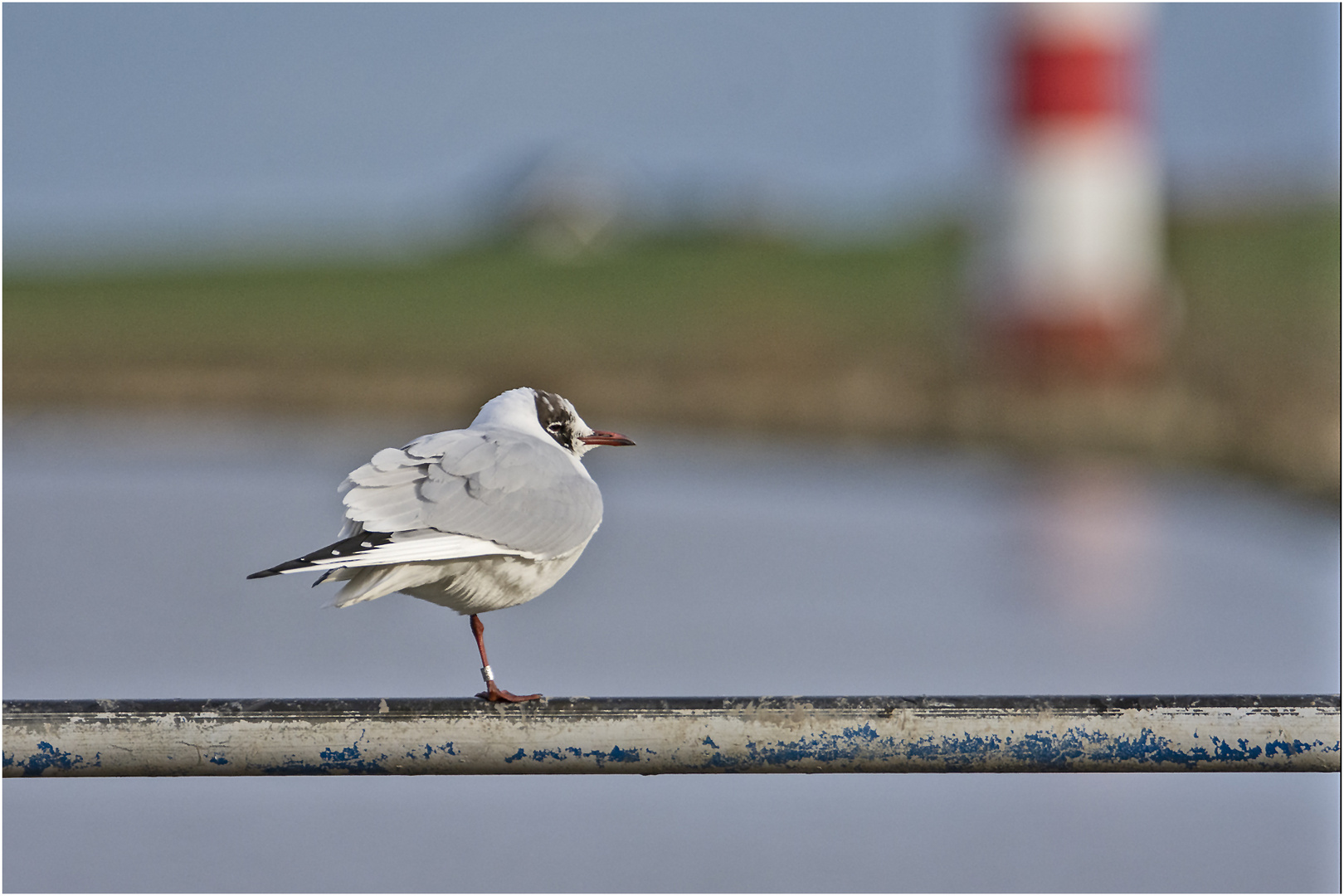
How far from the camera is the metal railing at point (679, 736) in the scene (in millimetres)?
2004

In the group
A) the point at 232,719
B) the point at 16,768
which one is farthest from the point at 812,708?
the point at 16,768

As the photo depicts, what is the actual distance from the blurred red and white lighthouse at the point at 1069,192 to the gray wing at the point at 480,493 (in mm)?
13241

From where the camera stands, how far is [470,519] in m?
2.46

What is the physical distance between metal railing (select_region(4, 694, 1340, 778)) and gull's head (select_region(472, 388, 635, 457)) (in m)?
0.80

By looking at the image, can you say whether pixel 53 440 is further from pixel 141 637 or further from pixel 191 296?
pixel 191 296

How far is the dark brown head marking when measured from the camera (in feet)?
9.38

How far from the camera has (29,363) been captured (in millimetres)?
18953

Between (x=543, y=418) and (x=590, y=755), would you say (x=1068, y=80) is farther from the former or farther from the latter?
(x=590, y=755)

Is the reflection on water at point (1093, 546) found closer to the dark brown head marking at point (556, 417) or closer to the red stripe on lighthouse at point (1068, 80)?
the dark brown head marking at point (556, 417)

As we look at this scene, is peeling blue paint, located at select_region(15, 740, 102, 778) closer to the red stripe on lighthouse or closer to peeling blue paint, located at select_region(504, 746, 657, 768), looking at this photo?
peeling blue paint, located at select_region(504, 746, 657, 768)

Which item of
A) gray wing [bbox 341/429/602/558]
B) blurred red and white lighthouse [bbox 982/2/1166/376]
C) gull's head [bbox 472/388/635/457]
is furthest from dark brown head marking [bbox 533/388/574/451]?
blurred red and white lighthouse [bbox 982/2/1166/376]

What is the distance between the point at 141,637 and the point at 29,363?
14075mm

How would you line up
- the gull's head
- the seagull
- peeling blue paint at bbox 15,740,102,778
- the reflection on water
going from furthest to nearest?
the reflection on water → the gull's head → the seagull → peeling blue paint at bbox 15,740,102,778

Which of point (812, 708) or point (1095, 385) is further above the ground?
point (1095, 385)
